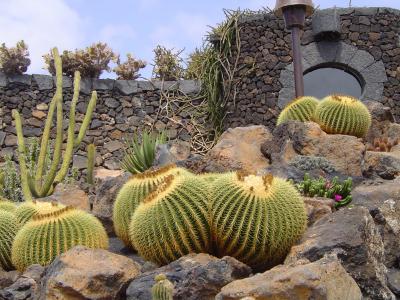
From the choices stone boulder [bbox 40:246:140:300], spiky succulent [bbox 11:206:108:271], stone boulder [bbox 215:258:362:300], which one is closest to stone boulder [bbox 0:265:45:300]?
stone boulder [bbox 40:246:140:300]

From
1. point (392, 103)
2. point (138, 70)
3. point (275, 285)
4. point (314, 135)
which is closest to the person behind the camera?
point (275, 285)

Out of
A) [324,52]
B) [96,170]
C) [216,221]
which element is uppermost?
[324,52]

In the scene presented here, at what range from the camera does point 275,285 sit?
3350mm

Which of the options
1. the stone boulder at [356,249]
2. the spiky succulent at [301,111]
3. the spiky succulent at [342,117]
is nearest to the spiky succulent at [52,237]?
the stone boulder at [356,249]

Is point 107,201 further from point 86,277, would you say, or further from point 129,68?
point 129,68

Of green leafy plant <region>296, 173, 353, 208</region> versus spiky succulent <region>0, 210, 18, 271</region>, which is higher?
green leafy plant <region>296, 173, 353, 208</region>

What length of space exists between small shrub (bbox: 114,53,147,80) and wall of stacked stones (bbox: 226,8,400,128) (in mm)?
1519

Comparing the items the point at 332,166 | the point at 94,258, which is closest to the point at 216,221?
the point at 94,258

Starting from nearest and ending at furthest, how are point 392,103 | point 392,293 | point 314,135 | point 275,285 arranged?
point 275,285 < point 392,293 < point 314,135 < point 392,103

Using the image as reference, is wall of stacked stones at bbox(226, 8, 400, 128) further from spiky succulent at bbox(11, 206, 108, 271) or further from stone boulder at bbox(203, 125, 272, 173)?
spiky succulent at bbox(11, 206, 108, 271)

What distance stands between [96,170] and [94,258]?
6.73m

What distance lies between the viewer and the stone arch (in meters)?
10.6

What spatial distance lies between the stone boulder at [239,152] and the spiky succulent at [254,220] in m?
2.04

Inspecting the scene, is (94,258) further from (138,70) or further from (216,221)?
(138,70)
